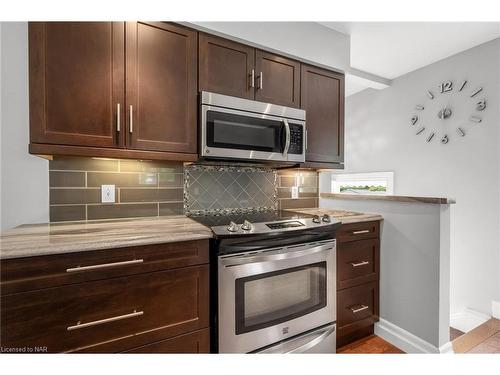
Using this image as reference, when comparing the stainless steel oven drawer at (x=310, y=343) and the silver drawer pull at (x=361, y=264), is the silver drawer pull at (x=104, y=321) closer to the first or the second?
the stainless steel oven drawer at (x=310, y=343)

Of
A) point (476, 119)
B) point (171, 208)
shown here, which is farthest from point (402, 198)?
point (171, 208)

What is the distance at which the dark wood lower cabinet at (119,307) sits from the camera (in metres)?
0.95

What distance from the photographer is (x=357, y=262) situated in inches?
73.1

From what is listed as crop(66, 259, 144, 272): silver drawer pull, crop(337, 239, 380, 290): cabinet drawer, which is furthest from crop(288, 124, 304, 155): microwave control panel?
crop(66, 259, 144, 272): silver drawer pull

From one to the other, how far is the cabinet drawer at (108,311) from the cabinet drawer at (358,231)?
105cm

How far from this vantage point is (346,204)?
228cm

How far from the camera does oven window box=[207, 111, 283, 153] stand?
5.14ft

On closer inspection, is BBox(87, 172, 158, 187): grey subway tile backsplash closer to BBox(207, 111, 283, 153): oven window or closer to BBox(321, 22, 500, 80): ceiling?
BBox(207, 111, 283, 153): oven window

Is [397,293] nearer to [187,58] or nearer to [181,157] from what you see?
[181,157]

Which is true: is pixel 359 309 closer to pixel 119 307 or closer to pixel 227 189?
pixel 227 189

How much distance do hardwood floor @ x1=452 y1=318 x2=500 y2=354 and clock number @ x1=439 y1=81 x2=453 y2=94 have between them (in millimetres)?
2332

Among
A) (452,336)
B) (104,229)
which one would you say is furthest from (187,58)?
(452,336)

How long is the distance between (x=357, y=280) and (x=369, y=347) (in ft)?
1.63
